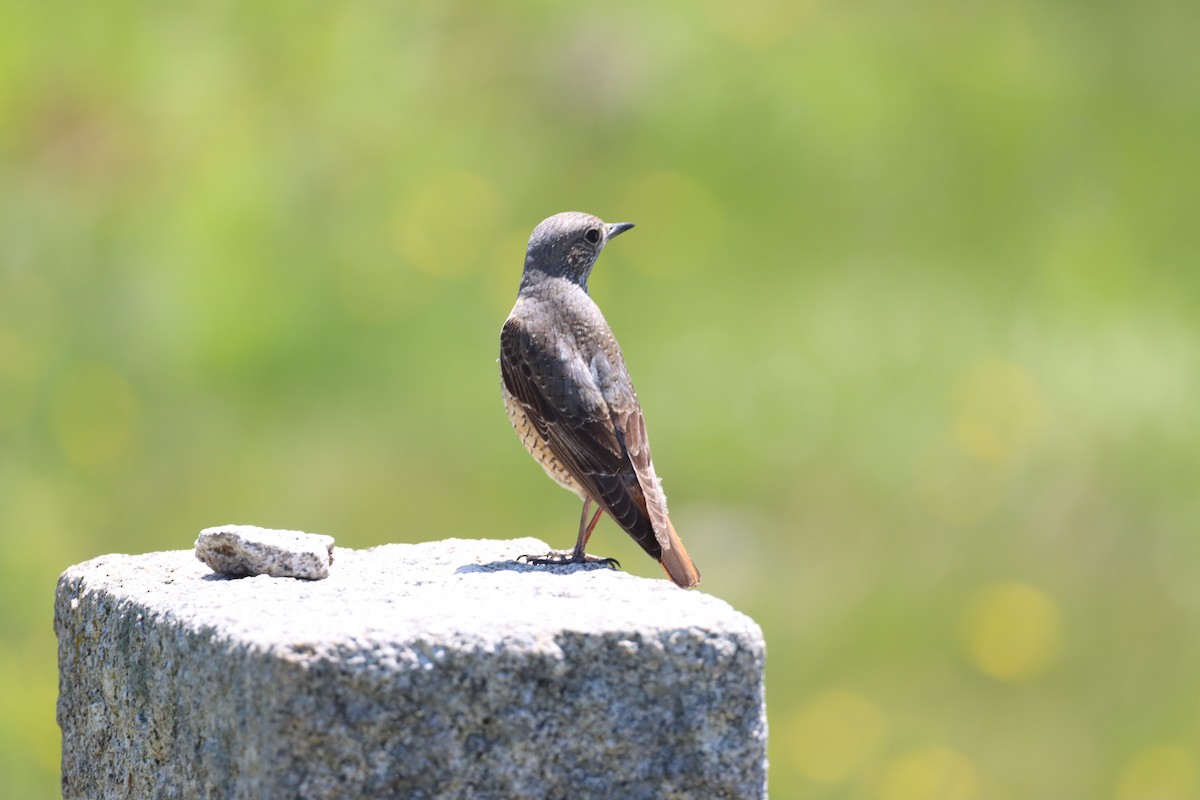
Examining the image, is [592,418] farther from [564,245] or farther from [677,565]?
[564,245]

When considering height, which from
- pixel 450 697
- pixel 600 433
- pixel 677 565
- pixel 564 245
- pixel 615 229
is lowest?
pixel 450 697

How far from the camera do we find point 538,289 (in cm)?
520

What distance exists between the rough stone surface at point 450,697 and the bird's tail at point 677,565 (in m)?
0.79

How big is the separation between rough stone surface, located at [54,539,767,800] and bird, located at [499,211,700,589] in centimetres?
88

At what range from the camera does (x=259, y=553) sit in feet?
13.4

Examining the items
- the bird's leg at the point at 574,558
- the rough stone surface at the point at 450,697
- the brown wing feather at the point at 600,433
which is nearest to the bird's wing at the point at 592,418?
the brown wing feather at the point at 600,433

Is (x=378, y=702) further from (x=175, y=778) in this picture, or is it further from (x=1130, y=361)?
(x=1130, y=361)

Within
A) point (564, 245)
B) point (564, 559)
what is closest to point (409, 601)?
point (564, 559)

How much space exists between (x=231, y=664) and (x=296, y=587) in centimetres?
66

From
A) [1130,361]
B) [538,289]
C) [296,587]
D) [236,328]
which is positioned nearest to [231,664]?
[296,587]

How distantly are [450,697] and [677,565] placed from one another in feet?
4.69

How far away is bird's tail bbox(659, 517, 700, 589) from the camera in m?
4.50

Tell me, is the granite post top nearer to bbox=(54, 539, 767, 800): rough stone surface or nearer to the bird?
bbox=(54, 539, 767, 800): rough stone surface

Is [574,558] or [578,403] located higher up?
[578,403]
